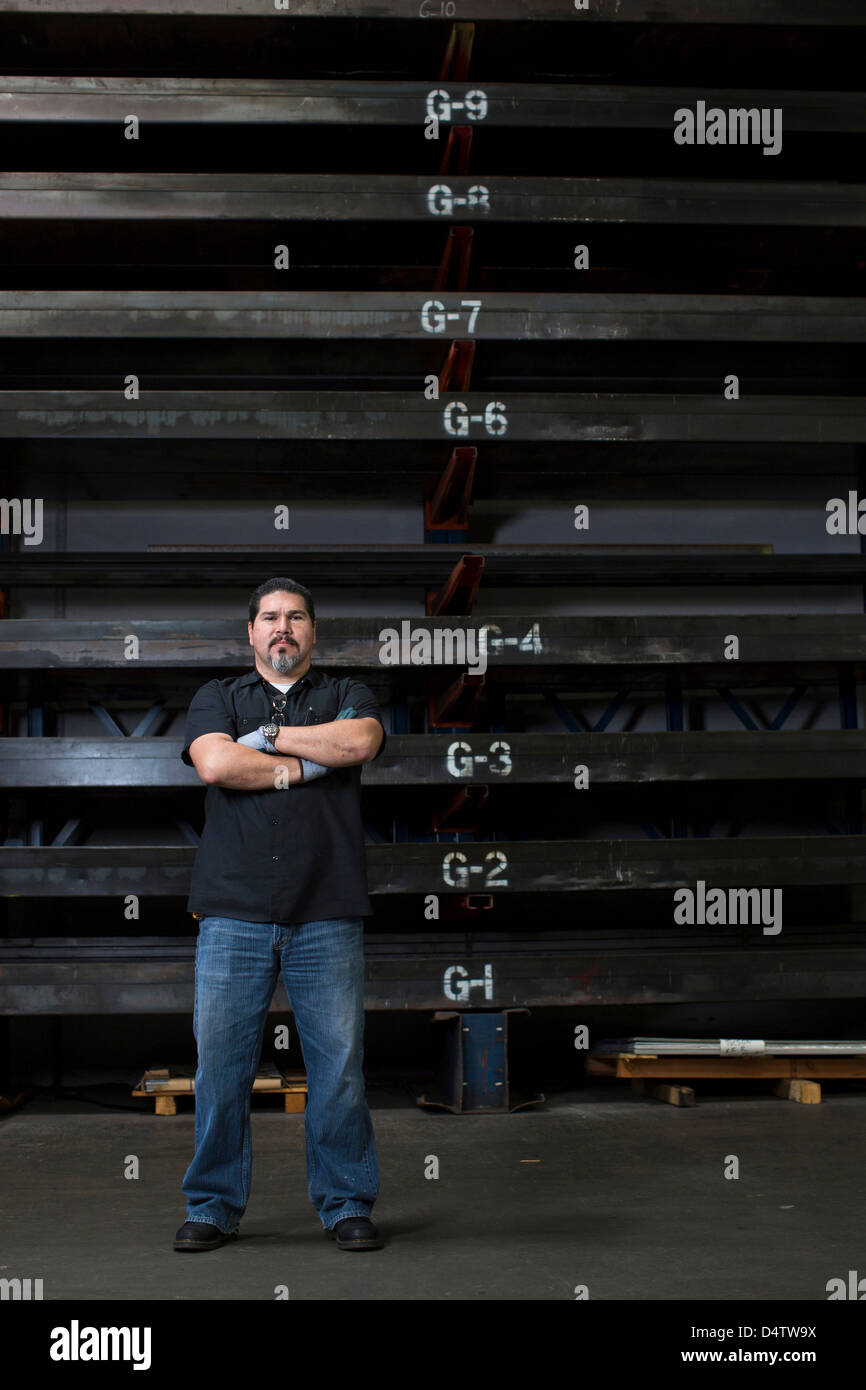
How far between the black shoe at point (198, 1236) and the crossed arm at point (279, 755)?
4.46 feet

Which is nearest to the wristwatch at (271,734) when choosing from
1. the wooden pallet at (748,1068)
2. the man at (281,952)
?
the man at (281,952)

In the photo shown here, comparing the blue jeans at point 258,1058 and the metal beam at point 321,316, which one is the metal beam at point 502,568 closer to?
the metal beam at point 321,316

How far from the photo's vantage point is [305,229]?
6430 mm

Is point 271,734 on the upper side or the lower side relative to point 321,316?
lower

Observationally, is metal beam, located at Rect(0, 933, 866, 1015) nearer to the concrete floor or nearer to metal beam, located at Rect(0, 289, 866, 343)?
the concrete floor

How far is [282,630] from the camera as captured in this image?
3902 millimetres

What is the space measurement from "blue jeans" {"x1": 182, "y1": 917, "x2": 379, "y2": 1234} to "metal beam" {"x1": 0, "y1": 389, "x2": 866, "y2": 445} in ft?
10.6

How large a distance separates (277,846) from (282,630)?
2.37ft

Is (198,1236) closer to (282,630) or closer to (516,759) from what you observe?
(282,630)

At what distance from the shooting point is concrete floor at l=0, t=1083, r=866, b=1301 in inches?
131

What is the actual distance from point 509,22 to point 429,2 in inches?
17.6

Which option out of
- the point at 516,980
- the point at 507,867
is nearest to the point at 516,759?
the point at 507,867

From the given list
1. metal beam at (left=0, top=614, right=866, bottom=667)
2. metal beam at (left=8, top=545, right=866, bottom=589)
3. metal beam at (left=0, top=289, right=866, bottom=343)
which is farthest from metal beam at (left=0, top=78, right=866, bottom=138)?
metal beam at (left=0, top=614, right=866, bottom=667)

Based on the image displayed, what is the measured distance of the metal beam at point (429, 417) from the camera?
6.10 metres
